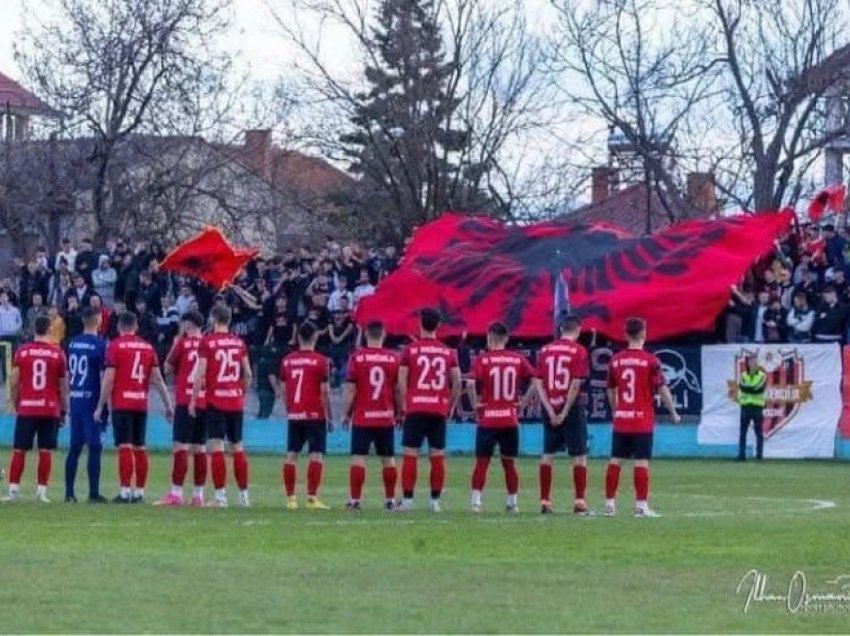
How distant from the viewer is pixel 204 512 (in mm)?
21516

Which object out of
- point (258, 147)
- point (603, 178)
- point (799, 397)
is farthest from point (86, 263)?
point (258, 147)

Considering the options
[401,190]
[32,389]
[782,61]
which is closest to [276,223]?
[401,190]

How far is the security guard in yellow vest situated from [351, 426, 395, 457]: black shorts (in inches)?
579

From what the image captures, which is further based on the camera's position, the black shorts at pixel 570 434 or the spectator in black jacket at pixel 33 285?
the spectator in black jacket at pixel 33 285

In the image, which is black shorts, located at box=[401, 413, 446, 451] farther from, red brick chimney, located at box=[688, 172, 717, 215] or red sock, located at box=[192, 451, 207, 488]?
red brick chimney, located at box=[688, 172, 717, 215]

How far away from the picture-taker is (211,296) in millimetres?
40062

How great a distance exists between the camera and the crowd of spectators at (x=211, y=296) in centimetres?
3853

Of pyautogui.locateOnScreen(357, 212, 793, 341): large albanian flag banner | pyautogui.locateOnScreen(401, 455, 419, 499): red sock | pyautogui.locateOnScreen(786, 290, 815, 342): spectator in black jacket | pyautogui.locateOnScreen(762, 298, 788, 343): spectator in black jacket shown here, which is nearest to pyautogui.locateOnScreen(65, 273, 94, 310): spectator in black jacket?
pyautogui.locateOnScreen(357, 212, 793, 341): large albanian flag banner

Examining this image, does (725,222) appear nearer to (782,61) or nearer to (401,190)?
(782,61)

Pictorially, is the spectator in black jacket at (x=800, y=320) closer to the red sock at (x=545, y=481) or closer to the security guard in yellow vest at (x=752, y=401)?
the security guard in yellow vest at (x=752, y=401)

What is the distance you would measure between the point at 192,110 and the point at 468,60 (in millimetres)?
7628

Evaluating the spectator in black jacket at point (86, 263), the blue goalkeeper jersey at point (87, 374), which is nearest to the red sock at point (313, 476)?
the blue goalkeeper jersey at point (87, 374)

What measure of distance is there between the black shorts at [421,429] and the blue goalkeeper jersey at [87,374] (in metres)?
3.69

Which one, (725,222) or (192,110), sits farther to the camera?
(192,110)
